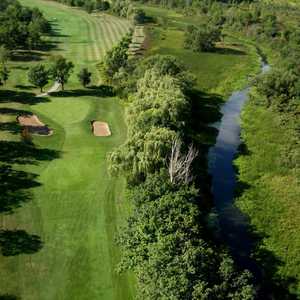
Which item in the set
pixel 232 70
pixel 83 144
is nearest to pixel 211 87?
pixel 232 70

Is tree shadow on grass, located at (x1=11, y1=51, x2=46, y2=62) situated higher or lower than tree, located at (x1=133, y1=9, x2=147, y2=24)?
lower

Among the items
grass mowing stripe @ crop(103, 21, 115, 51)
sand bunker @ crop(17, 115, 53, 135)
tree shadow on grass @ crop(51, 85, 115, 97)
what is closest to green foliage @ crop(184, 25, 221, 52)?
grass mowing stripe @ crop(103, 21, 115, 51)

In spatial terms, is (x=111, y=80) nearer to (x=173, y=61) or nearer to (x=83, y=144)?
(x=173, y=61)

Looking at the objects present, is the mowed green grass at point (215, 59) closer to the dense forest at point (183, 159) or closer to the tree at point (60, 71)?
the dense forest at point (183, 159)

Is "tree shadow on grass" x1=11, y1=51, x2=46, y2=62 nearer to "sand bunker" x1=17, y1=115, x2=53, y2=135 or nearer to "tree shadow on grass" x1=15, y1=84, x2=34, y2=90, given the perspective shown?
"tree shadow on grass" x1=15, y1=84, x2=34, y2=90

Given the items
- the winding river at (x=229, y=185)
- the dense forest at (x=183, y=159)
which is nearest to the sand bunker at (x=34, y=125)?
the dense forest at (x=183, y=159)
